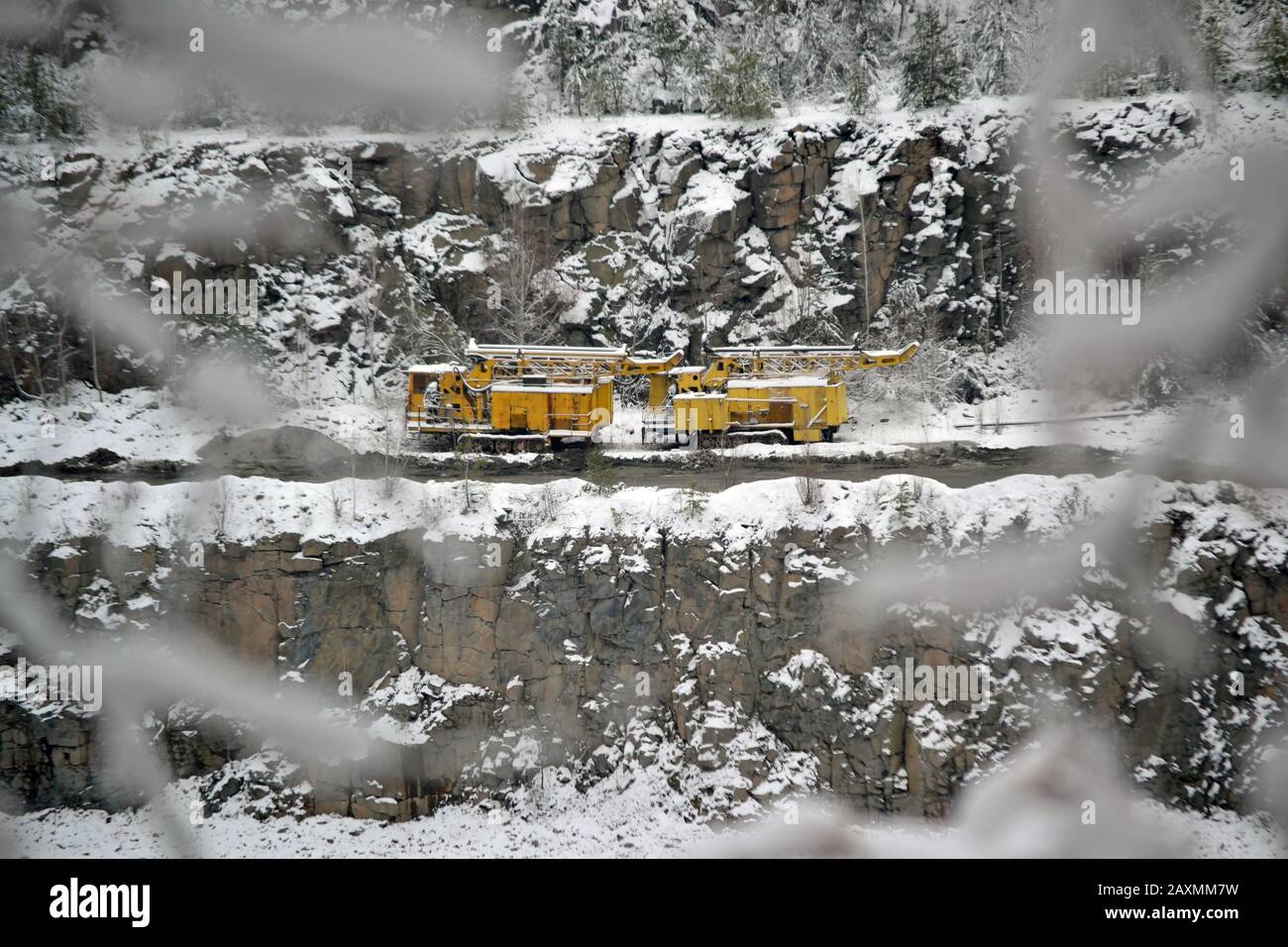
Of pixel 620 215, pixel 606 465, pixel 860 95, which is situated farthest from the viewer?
pixel 620 215

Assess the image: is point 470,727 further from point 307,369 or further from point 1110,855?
point 307,369

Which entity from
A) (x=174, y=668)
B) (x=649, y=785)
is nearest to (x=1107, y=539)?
(x=649, y=785)

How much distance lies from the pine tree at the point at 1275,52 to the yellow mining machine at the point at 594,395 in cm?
1414

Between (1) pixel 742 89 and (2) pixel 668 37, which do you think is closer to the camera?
(1) pixel 742 89

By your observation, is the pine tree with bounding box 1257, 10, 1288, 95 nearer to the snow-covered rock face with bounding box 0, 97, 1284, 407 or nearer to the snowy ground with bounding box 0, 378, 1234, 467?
the snow-covered rock face with bounding box 0, 97, 1284, 407

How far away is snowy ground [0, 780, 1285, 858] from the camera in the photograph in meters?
10.1

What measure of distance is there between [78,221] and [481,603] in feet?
57.7

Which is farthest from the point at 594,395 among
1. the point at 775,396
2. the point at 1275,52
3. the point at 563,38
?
the point at 1275,52

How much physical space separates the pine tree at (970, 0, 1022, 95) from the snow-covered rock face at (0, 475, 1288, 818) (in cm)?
1680

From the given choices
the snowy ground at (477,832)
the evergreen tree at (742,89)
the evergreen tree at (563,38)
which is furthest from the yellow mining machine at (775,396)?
the evergreen tree at (563,38)

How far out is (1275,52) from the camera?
729 inches

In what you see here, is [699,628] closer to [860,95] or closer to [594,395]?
[594,395]

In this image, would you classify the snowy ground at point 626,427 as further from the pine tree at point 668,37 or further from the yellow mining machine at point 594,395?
the pine tree at point 668,37

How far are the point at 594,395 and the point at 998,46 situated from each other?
1909cm
